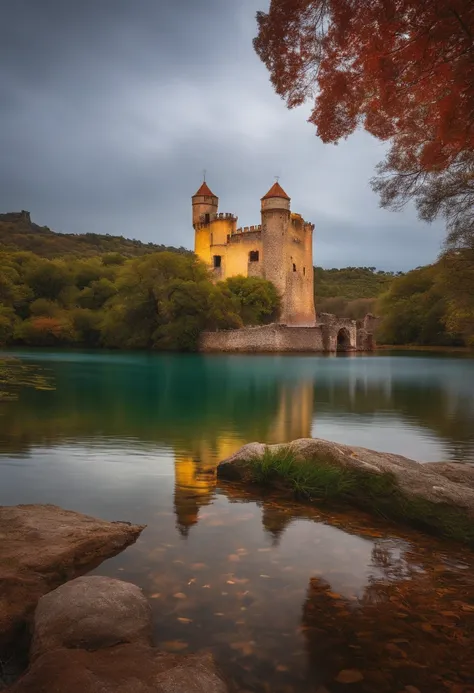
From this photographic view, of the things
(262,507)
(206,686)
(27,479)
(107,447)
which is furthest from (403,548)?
(107,447)

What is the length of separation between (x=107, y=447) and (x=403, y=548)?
4993 millimetres

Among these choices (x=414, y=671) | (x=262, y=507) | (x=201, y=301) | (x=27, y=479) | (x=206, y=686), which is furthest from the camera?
(x=201, y=301)

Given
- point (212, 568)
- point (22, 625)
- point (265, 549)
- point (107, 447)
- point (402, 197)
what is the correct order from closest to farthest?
point (22, 625)
point (212, 568)
point (265, 549)
point (402, 197)
point (107, 447)

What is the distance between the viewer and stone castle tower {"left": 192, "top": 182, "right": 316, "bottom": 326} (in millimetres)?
50750

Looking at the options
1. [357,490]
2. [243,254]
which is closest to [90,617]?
[357,490]

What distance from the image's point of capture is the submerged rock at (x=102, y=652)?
2115 mm

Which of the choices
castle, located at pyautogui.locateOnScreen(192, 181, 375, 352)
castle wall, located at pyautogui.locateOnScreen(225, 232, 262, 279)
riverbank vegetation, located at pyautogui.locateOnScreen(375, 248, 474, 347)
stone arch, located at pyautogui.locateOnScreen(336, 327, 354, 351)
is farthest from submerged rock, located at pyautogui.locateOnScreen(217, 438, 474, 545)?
castle wall, located at pyautogui.locateOnScreen(225, 232, 262, 279)

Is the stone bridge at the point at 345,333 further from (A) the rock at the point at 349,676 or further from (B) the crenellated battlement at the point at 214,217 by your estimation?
(A) the rock at the point at 349,676

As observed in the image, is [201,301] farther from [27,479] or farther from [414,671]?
[414,671]

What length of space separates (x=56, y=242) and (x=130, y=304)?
58.0 m

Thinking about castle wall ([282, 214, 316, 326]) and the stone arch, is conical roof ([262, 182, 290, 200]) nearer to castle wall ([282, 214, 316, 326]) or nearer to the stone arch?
castle wall ([282, 214, 316, 326])

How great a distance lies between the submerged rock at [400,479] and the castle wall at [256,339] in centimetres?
3475

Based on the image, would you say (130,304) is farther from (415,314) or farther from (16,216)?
(16,216)

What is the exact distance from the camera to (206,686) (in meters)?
2.19
